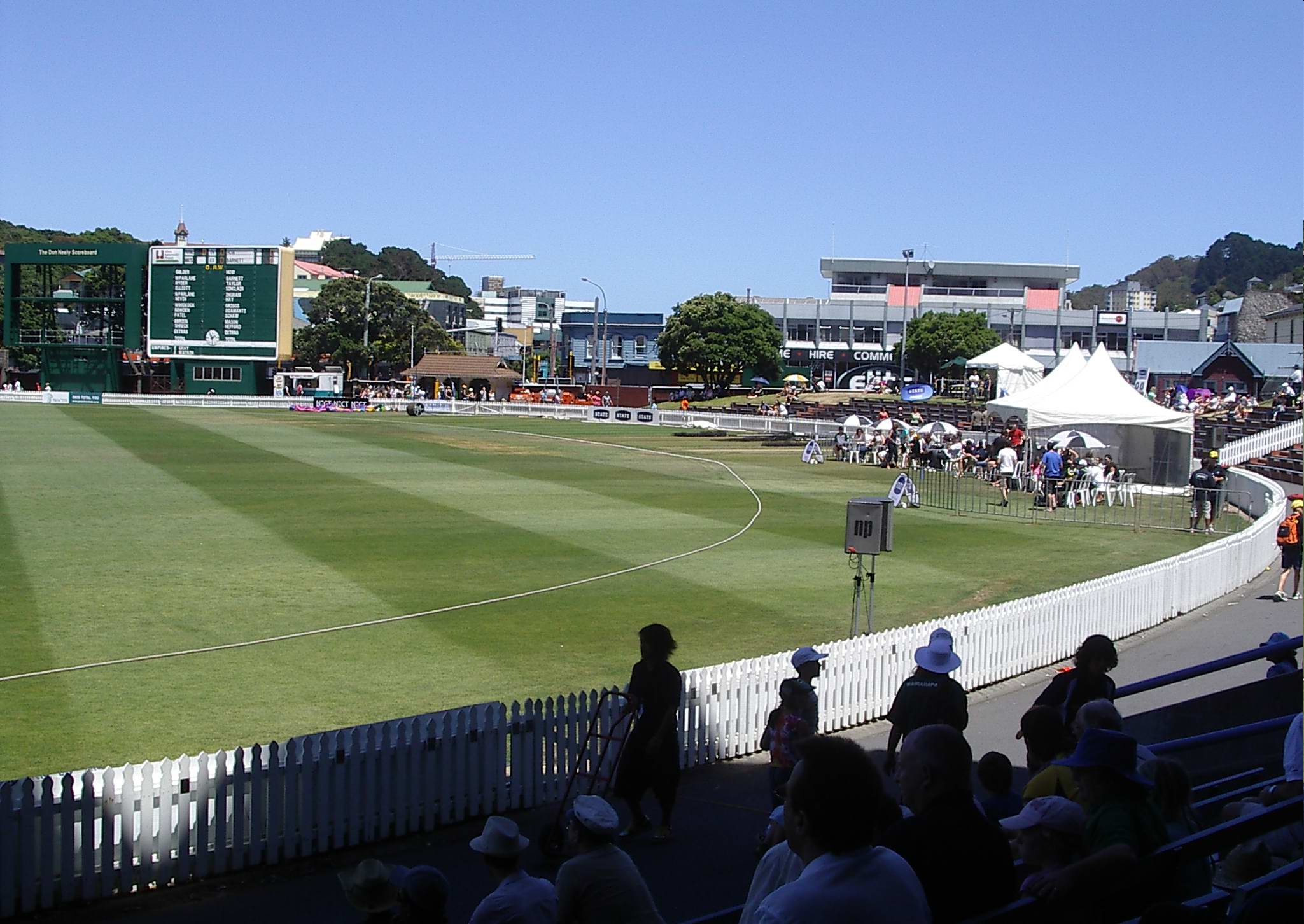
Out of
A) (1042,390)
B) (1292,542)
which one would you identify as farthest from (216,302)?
(1292,542)

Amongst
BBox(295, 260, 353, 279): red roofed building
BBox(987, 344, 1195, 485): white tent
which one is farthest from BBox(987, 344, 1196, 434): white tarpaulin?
BBox(295, 260, 353, 279): red roofed building

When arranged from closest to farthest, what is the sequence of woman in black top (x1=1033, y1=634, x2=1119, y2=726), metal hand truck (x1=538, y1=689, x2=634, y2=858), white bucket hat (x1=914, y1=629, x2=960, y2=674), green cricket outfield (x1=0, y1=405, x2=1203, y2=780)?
woman in black top (x1=1033, y1=634, x2=1119, y2=726), white bucket hat (x1=914, y1=629, x2=960, y2=674), metal hand truck (x1=538, y1=689, x2=634, y2=858), green cricket outfield (x1=0, y1=405, x2=1203, y2=780)

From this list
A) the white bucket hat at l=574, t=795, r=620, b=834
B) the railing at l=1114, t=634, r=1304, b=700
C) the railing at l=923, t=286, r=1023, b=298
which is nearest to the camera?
the white bucket hat at l=574, t=795, r=620, b=834

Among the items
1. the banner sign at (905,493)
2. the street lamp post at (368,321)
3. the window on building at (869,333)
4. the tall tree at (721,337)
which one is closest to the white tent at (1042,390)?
the banner sign at (905,493)

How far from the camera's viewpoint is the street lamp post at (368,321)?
359 ft

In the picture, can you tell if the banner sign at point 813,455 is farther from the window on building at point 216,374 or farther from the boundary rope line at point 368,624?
the window on building at point 216,374

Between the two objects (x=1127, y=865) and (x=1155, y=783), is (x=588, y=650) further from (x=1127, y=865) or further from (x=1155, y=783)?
(x=1127, y=865)

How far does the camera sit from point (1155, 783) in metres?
5.43

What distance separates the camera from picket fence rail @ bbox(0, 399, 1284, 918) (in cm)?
796

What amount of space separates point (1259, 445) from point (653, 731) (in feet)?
133

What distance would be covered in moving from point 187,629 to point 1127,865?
1426 cm

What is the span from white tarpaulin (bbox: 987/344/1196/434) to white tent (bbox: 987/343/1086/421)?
0.08 meters

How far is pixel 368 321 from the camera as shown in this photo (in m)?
112

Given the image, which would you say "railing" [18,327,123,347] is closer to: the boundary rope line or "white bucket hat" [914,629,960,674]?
the boundary rope line
